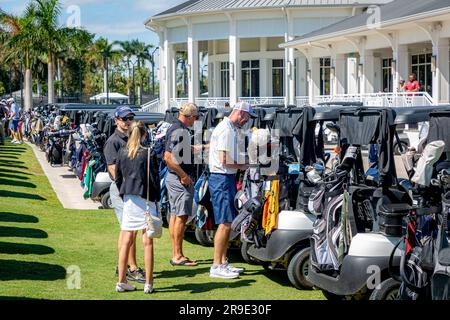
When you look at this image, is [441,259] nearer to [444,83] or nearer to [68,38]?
[444,83]

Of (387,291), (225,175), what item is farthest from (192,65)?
(387,291)

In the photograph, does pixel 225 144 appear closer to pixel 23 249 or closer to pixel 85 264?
pixel 85 264

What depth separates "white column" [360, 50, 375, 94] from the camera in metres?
40.2

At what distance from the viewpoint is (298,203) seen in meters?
9.34

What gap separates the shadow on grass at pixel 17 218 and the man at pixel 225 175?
5.06 metres

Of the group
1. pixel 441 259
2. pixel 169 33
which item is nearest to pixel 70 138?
pixel 441 259

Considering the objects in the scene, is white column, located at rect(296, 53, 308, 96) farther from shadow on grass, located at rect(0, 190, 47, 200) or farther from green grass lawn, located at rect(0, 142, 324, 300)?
green grass lawn, located at rect(0, 142, 324, 300)

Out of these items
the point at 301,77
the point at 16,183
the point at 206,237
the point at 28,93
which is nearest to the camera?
the point at 206,237

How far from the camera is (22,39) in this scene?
174ft

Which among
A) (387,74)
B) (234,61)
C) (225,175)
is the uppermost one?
(234,61)

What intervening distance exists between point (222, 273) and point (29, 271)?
2064mm

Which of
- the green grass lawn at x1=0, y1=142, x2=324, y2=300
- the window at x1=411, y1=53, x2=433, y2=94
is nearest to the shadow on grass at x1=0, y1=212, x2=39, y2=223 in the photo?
the green grass lawn at x1=0, y1=142, x2=324, y2=300

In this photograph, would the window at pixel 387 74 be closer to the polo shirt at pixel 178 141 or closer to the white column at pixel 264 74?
the white column at pixel 264 74
